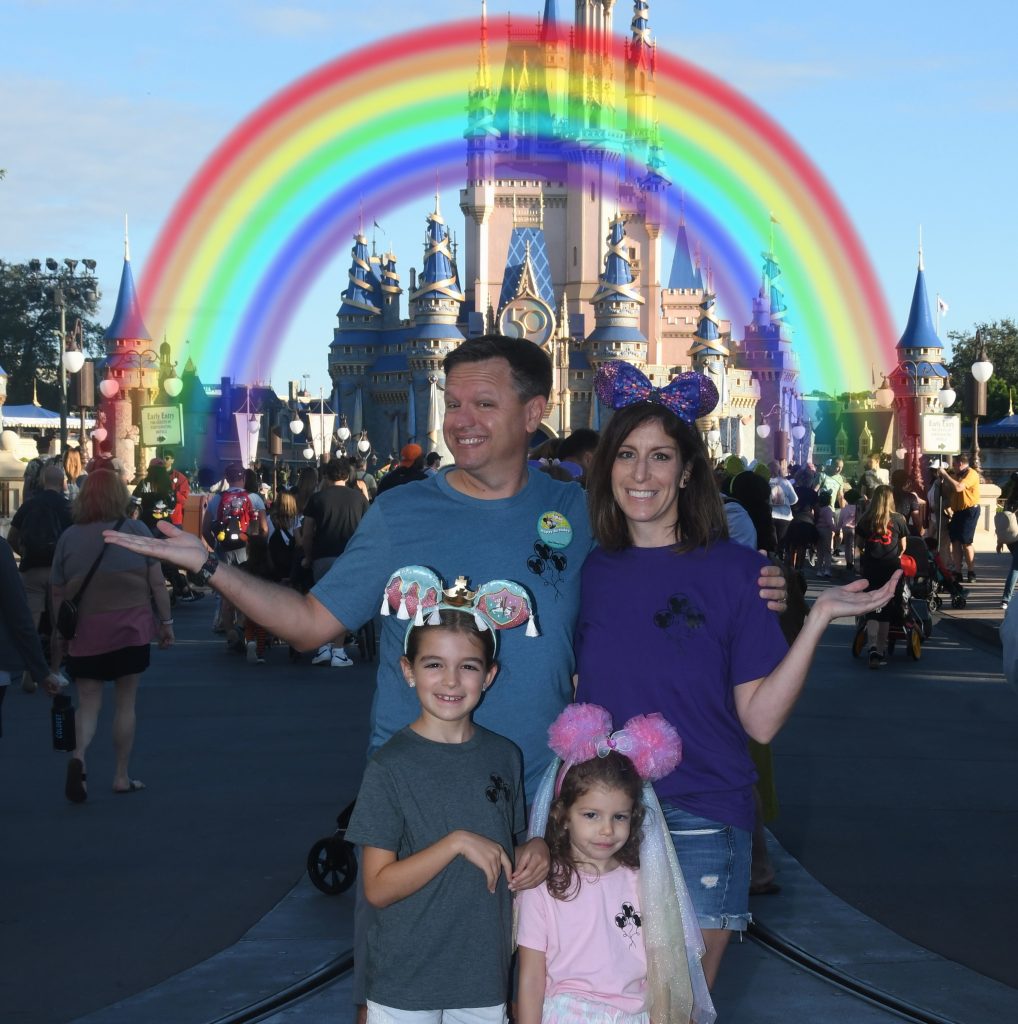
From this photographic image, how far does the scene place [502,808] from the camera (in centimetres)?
329

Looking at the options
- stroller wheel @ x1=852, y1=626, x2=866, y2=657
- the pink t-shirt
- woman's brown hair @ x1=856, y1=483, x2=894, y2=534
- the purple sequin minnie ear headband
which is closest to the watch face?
stroller wheel @ x1=852, y1=626, x2=866, y2=657

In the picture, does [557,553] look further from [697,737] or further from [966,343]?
[966,343]

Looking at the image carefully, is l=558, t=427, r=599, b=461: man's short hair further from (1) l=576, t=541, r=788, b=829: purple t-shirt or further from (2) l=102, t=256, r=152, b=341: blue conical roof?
(2) l=102, t=256, r=152, b=341: blue conical roof

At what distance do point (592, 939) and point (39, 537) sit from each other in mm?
9947

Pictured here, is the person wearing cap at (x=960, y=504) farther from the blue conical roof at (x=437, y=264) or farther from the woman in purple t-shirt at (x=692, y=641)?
the blue conical roof at (x=437, y=264)

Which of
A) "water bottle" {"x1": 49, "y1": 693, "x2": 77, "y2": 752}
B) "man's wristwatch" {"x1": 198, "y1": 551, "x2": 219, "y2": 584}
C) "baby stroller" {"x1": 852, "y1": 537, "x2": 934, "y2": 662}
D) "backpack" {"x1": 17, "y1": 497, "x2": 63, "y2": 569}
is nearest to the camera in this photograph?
"man's wristwatch" {"x1": 198, "y1": 551, "x2": 219, "y2": 584}

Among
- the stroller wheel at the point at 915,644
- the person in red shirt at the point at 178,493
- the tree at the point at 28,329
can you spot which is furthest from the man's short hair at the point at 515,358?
the tree at the point at 28,329

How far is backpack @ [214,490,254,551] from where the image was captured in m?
15.9

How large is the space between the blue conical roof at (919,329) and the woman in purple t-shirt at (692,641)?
8496 cm

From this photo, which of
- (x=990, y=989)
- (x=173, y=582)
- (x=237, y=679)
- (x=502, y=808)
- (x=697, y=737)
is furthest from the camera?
(x=173, y=582)

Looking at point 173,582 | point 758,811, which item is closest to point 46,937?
point 758,811

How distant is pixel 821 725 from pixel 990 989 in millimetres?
5463

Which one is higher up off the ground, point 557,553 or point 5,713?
point 557,553

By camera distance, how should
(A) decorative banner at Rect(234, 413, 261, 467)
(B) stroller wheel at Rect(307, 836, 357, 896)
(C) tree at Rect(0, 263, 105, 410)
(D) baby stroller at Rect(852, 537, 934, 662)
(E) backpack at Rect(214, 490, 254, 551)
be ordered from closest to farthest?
(B) stroller wheel at Rect(307, 836, 357, 896), (D) baby stroller at Rect(852, 537, 934, 662), (E) backpack at Rect(214, 490, 254, 551), (A) decorative banner at Rect(234, 413, 261, 467), (C) tree at Rect(0, 263, 105, 410)
